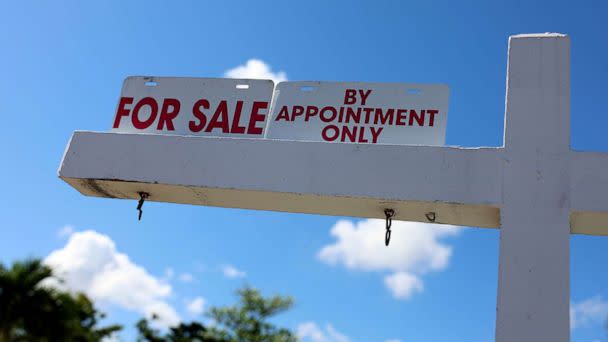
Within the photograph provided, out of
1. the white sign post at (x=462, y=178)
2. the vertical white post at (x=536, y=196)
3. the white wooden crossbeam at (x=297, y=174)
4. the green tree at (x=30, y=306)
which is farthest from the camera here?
the green tree at (x=30, y=306)

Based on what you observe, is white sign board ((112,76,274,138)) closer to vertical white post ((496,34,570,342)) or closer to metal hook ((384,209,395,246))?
metal hook ((384,209,395,246))

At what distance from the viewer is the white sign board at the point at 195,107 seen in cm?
492

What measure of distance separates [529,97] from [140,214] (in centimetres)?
305

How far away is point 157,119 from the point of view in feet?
16.4

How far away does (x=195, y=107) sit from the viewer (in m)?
5.02

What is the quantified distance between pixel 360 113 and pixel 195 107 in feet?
4.29

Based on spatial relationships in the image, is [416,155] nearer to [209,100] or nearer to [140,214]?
[209,100]

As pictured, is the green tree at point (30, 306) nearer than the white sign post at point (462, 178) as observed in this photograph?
No

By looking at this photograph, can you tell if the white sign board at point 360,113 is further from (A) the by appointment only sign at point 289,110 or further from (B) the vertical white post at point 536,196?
(B) the vertical white post at point 536,196

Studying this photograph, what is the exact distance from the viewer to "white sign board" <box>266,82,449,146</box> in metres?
4.76

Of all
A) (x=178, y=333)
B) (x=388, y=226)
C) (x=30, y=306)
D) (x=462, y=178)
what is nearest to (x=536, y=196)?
(x=462, y=178)

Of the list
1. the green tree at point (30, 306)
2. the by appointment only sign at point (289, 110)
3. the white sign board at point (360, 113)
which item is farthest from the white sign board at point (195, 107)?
the green tree at point (30, 306)

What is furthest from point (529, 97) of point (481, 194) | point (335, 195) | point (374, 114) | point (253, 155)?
point (253, 155)

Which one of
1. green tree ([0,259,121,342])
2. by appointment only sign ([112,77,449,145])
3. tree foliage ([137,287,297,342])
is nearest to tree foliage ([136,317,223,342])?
tree foliage ([137,287,297,342])
